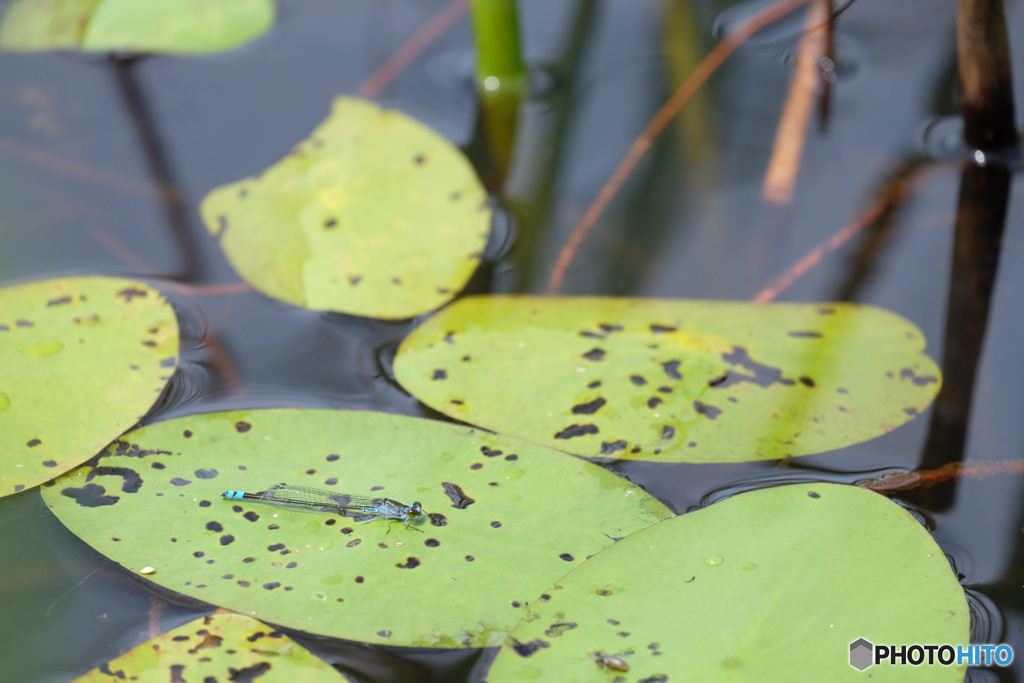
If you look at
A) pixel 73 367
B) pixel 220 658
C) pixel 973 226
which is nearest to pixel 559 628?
pixel 220 658

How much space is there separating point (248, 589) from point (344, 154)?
50.1 inches

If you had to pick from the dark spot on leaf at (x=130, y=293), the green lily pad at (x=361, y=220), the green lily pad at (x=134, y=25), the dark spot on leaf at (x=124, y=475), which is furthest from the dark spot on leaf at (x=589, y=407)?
the green lily pad at (x=134, y=25)

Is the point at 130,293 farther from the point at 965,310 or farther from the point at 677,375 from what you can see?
the point at 965,310

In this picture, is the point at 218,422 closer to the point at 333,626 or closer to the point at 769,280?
the point at 333,626

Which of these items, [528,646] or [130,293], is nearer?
[528,646]

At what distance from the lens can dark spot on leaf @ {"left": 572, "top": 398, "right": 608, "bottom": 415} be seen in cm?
160

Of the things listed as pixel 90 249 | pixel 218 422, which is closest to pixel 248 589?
pixel 218 422

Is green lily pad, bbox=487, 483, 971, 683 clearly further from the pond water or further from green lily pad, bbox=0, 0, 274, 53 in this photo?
green lily pad, bbox=0, 0, 274, 53

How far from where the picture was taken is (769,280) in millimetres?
1989

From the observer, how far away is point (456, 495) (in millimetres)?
1454

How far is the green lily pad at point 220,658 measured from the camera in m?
1.24

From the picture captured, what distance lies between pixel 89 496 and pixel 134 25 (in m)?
1.84

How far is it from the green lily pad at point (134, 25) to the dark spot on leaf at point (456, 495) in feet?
6.31

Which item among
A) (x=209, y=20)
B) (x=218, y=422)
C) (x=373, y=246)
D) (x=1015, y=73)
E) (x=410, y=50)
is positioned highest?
(x=209, y=20)
